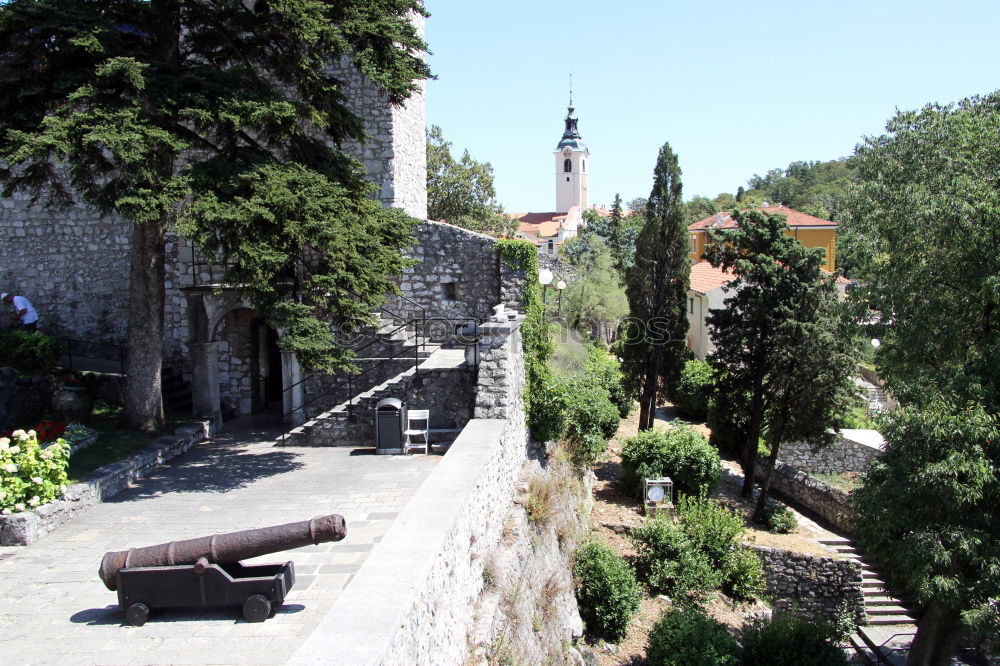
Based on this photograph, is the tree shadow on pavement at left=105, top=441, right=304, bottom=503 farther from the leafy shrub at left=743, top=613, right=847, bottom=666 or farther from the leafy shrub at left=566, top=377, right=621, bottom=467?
the leafy shrub at left=743, top=613, right=847, bottom=666

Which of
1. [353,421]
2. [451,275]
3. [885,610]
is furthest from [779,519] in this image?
[353,421]

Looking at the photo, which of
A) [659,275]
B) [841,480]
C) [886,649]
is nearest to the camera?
[886,649]

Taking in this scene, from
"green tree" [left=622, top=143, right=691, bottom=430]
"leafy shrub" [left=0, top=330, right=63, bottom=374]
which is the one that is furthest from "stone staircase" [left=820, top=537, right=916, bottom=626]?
"leafy shrub" [left=0, top=330, right=63, bottom=374]

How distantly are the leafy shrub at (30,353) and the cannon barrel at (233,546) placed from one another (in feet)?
31.4

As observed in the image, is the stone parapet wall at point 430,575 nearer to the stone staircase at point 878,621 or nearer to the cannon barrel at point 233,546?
the cannon barrel at point 233,546

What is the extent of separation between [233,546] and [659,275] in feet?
62.7

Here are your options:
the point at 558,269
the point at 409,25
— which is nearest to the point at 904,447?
the point at 409,25

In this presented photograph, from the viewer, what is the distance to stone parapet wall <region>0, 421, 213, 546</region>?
23.2ft

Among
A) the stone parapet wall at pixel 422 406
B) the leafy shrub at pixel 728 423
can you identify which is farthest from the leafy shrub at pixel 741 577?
the stone parapet wall at pixel 422 406

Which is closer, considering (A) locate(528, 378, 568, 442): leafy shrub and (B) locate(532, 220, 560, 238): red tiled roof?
(A) locate(528, 378, 568, 442): leafy shrub

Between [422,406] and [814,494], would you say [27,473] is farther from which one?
[814,494]

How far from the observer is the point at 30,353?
1291 cm

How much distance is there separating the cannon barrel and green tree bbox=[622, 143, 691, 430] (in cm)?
1802

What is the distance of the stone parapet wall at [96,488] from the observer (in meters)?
7.09
